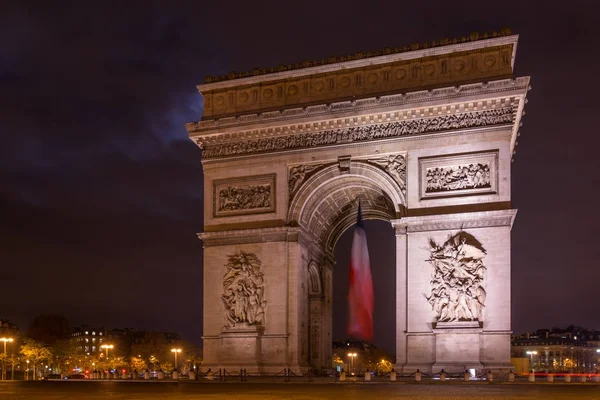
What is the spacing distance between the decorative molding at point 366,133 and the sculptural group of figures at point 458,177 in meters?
1.68

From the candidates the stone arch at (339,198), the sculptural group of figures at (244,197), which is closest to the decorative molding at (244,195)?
the sculptural group of figures at (244,197)

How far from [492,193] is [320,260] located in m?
10.7

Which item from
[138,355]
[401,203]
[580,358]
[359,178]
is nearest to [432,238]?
[401,203]

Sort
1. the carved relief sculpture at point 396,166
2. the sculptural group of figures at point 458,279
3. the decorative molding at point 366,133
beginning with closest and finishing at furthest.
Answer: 1. the sculptural group of figures at point 458,279
2. the decorative molding at point 366,133
3. the carved relief sculpture at point 396,166

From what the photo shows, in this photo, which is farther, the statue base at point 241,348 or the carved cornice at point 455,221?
the statue base at point 241,348

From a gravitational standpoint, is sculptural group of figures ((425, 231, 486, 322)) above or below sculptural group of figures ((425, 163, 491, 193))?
below

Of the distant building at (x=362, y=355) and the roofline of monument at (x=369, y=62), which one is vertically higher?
the roofline of monument at (x=369, y=62)

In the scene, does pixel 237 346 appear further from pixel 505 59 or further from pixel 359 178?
pixel 505 59

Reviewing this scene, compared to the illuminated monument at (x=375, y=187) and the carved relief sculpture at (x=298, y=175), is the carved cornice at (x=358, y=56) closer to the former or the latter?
the illuminated monument at (x=375, y=187)

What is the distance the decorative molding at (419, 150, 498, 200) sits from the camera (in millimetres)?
28328

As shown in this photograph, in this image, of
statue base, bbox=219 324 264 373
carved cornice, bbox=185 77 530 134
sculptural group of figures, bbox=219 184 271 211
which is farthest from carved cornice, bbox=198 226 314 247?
carved cornice, bbox=185 77 530 134

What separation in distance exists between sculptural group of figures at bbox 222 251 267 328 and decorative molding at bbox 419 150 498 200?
26.3ft

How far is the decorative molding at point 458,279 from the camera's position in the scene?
27.6 m

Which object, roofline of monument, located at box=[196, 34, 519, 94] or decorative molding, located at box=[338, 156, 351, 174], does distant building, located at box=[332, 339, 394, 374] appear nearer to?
roofline of monument, located at box=[196, 34, 519, 94]
